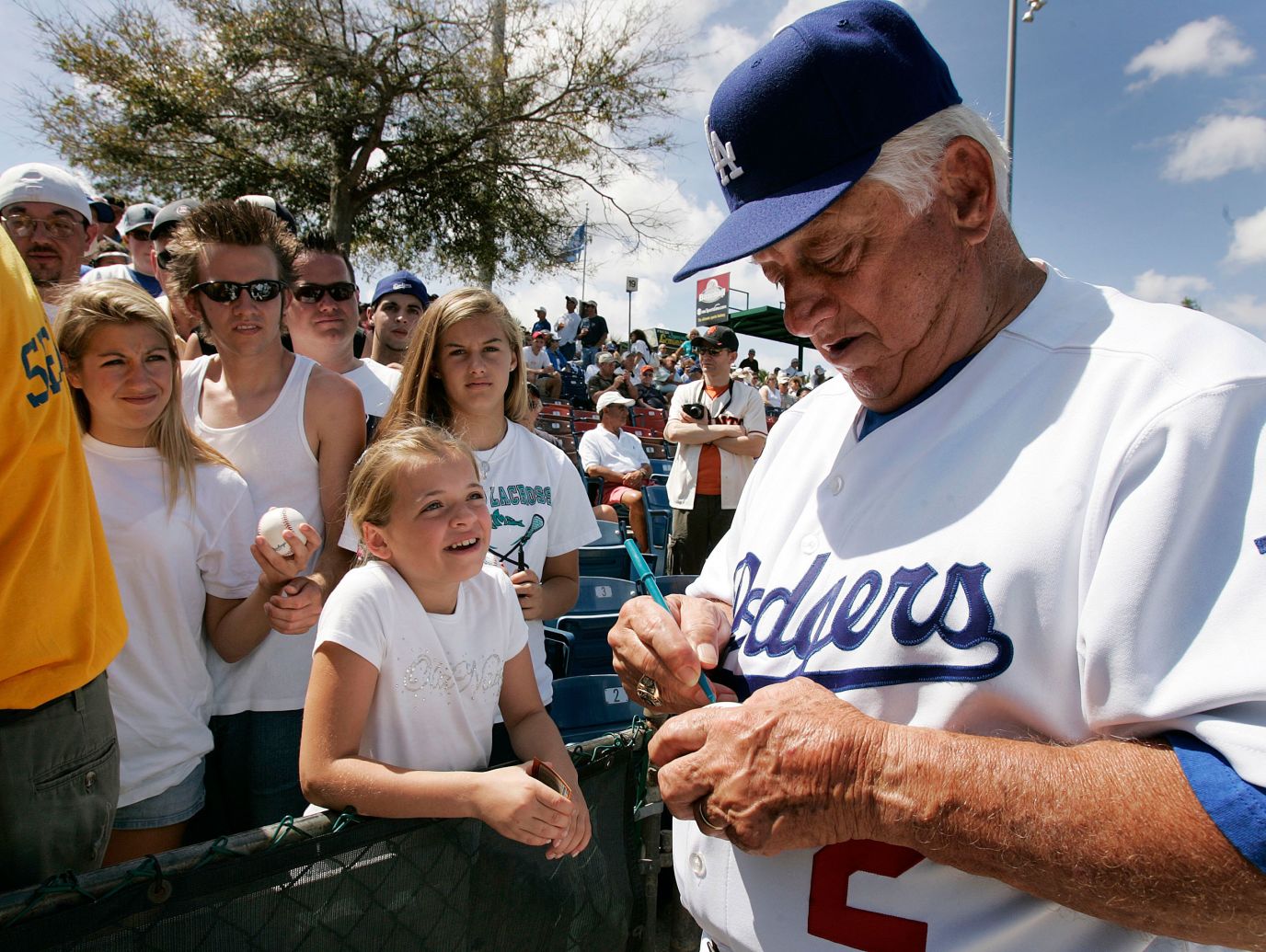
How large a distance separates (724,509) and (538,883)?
4.16 meters

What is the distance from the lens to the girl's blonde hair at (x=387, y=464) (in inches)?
72.3

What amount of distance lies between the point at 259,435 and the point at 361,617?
892mm

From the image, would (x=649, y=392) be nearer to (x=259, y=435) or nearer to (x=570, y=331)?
(x=570, y=331)

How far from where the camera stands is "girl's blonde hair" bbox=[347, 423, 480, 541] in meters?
1.84

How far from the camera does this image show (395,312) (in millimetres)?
3887

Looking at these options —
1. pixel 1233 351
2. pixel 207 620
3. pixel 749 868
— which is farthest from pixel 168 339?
pixel 1233 351

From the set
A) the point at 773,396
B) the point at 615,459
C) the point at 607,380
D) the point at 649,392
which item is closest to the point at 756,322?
the point at 773,396

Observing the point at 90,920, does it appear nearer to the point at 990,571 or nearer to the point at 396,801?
the point at 396,801

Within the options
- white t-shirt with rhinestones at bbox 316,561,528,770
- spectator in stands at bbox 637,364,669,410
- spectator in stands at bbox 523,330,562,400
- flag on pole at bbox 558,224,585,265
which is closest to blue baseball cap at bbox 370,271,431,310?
white t-shirt with rhinestones at bbox 316,561,528,770

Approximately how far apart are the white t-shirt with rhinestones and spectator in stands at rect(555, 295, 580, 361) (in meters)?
15.6

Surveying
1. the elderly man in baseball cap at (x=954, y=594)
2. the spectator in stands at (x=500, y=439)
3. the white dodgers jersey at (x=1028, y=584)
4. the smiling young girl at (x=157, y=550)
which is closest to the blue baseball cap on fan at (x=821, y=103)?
the elderly man in baseball cap at (x=954, y=594)

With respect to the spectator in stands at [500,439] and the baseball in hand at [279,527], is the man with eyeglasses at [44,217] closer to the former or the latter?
the spectator in stands at [500,439]

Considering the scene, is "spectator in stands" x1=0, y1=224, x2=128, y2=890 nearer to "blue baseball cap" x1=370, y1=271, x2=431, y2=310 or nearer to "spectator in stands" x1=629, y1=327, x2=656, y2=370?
"blue baseball cap" x1=370, y1=271, x2=431, y2=310

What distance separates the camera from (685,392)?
5914 millimetres
